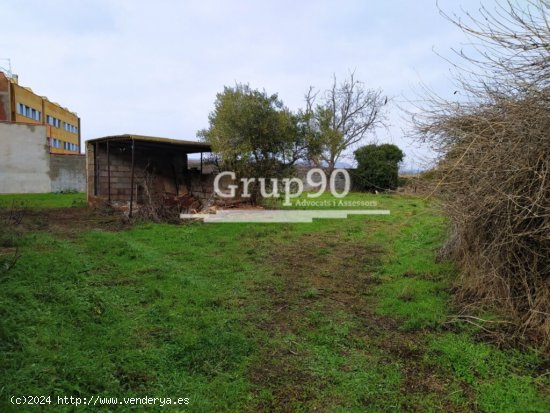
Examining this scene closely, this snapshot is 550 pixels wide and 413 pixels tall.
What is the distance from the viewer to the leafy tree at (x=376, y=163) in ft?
73.3

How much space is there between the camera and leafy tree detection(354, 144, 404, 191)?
73.3 ft

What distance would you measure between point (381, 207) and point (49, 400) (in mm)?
13852

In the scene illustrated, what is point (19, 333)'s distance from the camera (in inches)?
121

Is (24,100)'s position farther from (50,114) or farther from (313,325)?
(313,325)

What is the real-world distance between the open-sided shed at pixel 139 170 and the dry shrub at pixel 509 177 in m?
9.39

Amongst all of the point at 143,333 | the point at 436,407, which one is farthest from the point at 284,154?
the point at 436,407

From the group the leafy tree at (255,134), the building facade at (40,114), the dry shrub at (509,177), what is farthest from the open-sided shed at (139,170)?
the building facade at (40,114)

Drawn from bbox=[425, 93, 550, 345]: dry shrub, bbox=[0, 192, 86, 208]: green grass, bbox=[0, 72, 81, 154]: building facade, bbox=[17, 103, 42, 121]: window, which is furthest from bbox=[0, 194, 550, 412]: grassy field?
bbox=[17, 103, 42, 121]: window

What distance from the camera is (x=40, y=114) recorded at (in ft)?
136

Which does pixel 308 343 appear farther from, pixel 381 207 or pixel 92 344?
pixel 381 207

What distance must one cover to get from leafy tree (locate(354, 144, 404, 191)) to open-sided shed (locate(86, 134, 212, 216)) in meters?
11.6

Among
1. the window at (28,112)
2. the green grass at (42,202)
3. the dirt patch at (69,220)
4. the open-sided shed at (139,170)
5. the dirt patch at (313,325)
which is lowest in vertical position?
the dirt patch at (313,325)

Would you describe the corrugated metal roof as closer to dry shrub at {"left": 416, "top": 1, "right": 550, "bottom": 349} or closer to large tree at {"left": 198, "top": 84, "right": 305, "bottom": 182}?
large tree at {"left": 198, "top": 84, "right": 305, "bottom": 182}

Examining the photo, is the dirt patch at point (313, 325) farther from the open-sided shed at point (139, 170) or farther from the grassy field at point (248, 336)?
the open-sided shed at point (139, 170)
